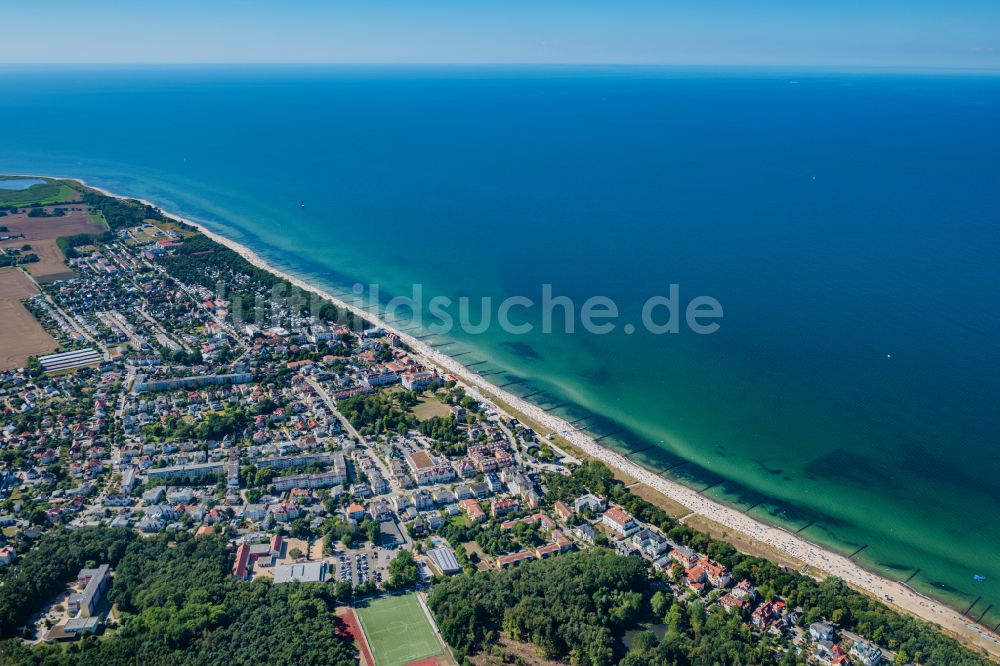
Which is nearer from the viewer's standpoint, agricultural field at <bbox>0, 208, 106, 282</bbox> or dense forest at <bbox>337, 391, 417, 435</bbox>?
dense forest at <bbox>337, 391, 417, 435</bbox>

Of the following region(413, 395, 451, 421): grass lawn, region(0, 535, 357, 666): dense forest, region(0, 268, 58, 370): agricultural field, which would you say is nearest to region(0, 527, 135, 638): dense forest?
region(0, 535, 357, 666): dense forest

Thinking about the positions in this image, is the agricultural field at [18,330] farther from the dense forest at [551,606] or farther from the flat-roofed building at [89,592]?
the dense forest at [551,606]

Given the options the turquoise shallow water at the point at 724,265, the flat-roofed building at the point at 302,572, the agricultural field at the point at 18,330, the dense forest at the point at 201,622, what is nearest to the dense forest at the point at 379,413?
the turquoise shallow water at the point at 724,265

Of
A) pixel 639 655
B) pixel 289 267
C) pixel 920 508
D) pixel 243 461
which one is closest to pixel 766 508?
pixel 920 508

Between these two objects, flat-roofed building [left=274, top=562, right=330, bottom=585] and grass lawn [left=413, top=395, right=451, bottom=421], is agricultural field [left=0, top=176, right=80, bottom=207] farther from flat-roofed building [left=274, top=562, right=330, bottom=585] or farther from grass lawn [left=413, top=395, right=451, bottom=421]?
flat-roofed building [left=274, top=562, right=330, bottom=585]

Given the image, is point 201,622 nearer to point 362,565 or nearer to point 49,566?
point 362,565

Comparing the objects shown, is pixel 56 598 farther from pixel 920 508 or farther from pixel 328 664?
pixel 920 508

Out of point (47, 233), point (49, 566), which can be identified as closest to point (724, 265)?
point (49, 566)
